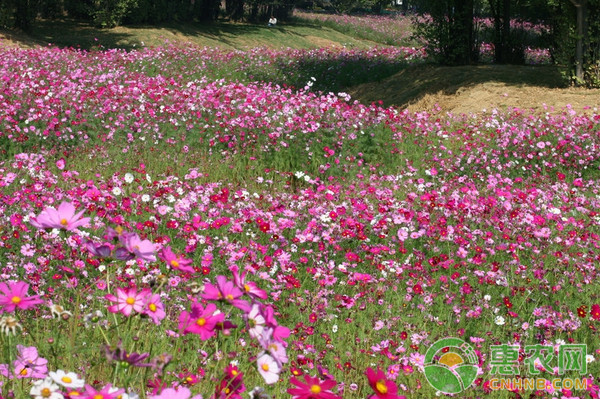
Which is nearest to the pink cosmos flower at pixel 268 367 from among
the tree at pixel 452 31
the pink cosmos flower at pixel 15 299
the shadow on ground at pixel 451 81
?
the pink cosmos flower at pixel 15 299

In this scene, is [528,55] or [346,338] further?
[528,55]

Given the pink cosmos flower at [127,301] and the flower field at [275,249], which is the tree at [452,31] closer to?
the flower field at [275,249]

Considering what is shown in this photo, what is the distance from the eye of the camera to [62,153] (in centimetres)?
815

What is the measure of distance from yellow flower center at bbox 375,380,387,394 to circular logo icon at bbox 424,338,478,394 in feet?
5.53

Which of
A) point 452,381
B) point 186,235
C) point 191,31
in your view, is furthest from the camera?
point 191,31

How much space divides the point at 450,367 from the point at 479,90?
11.3m

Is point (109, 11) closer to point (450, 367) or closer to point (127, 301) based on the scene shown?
point (450, 367)

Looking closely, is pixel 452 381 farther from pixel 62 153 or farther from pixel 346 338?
pixel 62 153

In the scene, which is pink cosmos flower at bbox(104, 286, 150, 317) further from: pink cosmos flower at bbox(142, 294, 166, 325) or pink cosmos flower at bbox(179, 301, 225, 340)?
pink cosmos flower at bbox(179, 301, 225, 340)

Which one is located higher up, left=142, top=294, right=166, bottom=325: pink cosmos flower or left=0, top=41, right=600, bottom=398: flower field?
left=142, top=294, right=166, bottom=325: pink cosmos flower

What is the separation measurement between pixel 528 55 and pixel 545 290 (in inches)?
799

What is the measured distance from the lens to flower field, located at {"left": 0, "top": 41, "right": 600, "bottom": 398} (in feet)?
6.34

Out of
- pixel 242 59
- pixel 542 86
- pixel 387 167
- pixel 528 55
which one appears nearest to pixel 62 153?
pixel 387 167

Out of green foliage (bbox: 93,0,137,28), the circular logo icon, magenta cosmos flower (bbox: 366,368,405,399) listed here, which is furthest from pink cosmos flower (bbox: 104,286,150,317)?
green foliage (bbox: 93,0,137,28)
